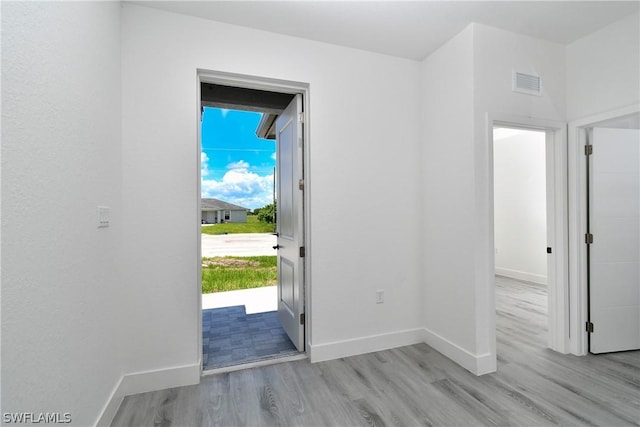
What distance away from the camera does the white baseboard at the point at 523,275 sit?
510cm

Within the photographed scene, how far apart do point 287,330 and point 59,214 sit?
2.34 metres

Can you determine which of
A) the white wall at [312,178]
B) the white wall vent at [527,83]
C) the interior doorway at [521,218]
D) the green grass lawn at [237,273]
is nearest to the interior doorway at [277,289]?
the white wall at [312,178]

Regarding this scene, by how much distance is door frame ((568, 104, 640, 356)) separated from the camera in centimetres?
262

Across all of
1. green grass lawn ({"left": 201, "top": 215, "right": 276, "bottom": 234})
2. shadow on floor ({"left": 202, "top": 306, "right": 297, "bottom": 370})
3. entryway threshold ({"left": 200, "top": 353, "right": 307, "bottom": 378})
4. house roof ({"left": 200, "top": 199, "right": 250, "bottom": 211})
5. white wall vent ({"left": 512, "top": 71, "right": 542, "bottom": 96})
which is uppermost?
white wall vent ({"left": 512, "top": 71, "right": 542, "bottom": 96})

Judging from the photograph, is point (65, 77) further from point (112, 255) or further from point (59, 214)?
point (112, 255)

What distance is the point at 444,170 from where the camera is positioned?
268cm

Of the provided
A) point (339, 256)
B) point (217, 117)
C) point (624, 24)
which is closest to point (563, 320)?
point (339, 256)

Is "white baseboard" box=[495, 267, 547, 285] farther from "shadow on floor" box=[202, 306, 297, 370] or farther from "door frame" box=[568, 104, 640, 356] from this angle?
"shadow on floor" box=[202, 306, 297, 370]

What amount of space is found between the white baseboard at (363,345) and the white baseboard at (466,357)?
23 centimetres

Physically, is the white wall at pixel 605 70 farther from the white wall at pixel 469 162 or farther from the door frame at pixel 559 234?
the door frame at pixel 559 234

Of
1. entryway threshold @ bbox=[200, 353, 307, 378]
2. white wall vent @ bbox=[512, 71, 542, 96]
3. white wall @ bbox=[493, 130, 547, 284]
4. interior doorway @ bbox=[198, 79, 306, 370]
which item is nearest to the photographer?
entryway threshold @ bbox=[200, 353, 307, 378]

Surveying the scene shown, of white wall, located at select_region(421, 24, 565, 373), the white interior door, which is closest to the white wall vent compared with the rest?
white wall, located at select_region(421, 24, 565, 373)

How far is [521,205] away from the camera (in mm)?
5566

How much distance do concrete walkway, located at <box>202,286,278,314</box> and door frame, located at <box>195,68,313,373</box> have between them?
1629 millimetres
